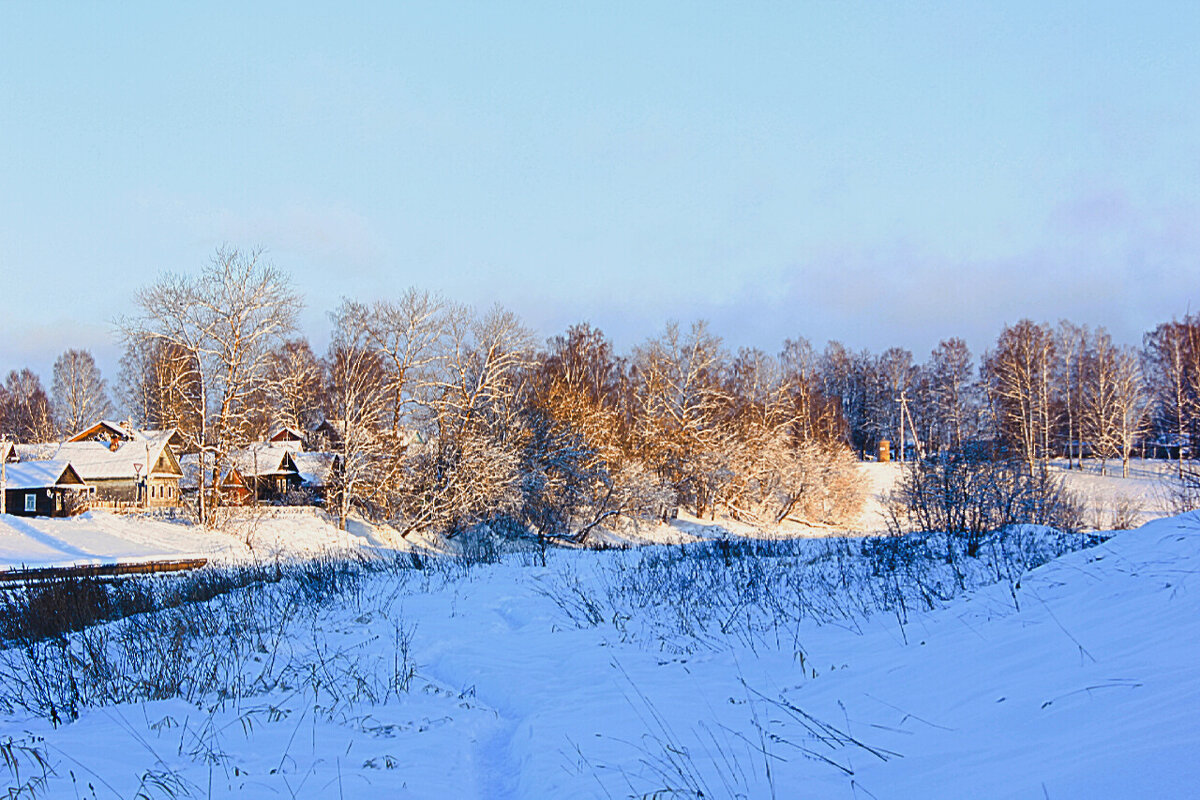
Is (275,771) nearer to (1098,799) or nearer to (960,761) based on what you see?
(960,761)

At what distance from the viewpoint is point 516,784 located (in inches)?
189

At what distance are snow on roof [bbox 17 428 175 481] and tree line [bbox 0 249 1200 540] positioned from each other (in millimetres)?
2680

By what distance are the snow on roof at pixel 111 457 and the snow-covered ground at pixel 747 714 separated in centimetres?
4856

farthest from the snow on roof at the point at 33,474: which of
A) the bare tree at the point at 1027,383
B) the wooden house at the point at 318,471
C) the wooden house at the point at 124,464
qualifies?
the bare tree at the point at 1027,383

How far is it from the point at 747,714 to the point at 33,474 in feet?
178

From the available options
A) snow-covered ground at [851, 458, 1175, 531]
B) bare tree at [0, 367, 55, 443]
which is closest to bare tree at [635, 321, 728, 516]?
snow-covered ground at [851, 458, 1175, 531]

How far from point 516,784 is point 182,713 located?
2739 mm

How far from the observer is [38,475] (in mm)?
46906

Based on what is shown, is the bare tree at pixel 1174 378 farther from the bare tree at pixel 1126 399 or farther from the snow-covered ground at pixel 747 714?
the snow-covered ground at pixel 747 714

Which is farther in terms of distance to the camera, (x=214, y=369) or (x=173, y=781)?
(x=214, y=369)

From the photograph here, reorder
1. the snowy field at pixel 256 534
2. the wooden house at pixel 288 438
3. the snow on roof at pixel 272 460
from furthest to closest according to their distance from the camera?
the wooden house at pixel 288 438, the snow on roof at pixel 272 460, the snowy field at pixel 256 534

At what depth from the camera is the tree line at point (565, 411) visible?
37.2m

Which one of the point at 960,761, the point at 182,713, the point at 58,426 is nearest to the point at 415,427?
the point at 182,713

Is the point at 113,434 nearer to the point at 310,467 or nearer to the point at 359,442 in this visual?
the point at 310,467
